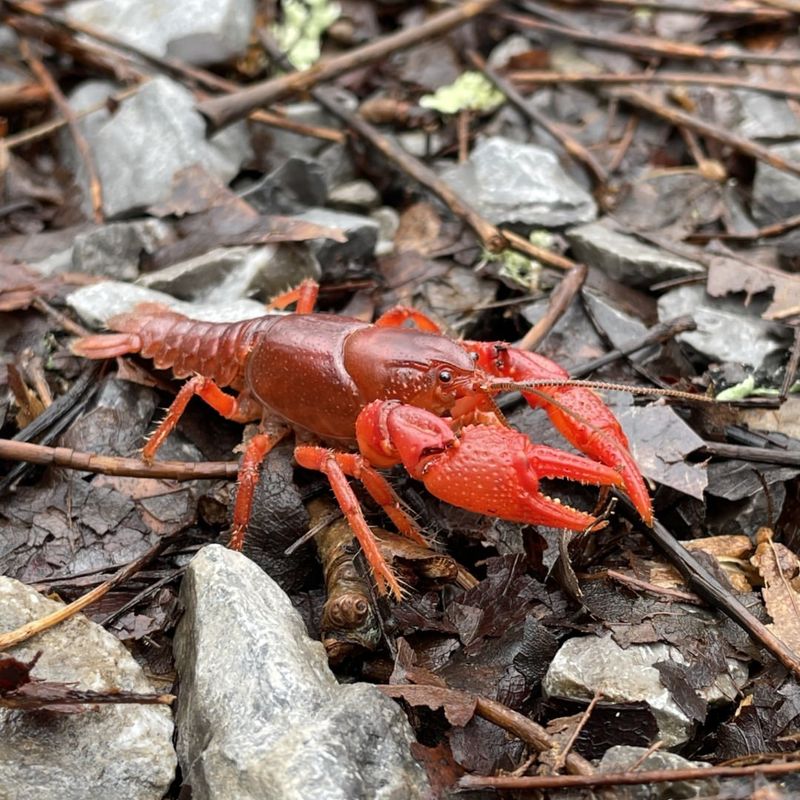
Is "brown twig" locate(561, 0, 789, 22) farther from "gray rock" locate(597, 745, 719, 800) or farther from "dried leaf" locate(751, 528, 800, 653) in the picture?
"gray rock" locate(597, 745, 719, 800)

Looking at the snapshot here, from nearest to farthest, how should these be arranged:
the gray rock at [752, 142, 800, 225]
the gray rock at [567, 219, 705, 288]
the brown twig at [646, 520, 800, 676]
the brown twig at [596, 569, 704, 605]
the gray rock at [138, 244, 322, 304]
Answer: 1. the brown twig at [646, 520, 800, 676]
2. the brown twig at [596, 569, 704, 605]
3. the gray rock at [567, 219, 705, 288]
4. the gray rock at [138, 244, 322, 304]
5. the gray rock at [752, 142, 800, 225]

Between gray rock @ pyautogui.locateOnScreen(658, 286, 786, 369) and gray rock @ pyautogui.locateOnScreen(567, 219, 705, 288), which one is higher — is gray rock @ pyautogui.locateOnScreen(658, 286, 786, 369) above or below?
below

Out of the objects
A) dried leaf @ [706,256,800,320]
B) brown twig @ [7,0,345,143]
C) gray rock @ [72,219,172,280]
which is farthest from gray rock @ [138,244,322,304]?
dried leaf @ [706,256,800,320]

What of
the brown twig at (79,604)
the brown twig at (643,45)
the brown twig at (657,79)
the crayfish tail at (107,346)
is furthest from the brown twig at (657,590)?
the brown twig at (643,45)

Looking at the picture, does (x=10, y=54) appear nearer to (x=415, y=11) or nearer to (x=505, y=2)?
(x=415, y=11)

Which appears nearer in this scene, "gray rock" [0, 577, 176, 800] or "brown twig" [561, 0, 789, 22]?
"gray rock" [0, 577, 176, 800]

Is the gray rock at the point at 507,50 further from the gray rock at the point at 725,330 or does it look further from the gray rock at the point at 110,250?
the gray rock at the point at 110,250

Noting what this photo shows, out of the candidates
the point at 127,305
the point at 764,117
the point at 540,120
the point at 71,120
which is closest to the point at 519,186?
the point at 540,120
